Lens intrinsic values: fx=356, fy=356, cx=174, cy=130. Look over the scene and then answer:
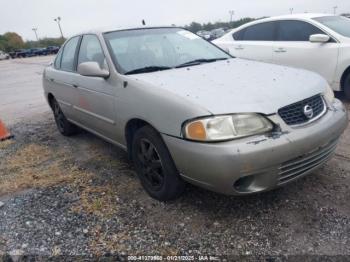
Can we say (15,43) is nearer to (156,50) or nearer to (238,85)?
(156,50)

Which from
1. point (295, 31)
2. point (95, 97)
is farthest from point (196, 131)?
point (295, 31)

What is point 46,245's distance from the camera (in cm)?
281

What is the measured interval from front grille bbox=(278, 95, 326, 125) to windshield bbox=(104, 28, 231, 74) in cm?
131

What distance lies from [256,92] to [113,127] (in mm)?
1577

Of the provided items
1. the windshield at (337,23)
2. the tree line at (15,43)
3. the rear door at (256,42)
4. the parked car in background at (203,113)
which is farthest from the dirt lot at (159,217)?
the tree line at (15,43)

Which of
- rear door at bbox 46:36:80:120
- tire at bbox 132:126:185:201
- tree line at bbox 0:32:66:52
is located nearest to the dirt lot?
tire at bbox 132:126:185:201

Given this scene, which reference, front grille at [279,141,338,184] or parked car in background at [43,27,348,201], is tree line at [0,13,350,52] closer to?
parked car in background at [43,27,348,201]

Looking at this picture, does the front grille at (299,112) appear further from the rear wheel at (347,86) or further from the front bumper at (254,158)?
the rear wheel at (347,86)

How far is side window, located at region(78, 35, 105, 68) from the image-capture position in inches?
152

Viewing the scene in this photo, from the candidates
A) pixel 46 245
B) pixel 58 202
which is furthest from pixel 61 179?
pixel 46 245

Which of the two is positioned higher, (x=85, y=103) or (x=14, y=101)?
(x=85, y=103)

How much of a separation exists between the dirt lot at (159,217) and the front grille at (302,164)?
35 centimetres

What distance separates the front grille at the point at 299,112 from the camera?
269 cm

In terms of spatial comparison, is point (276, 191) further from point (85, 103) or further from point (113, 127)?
point (85, 103)
